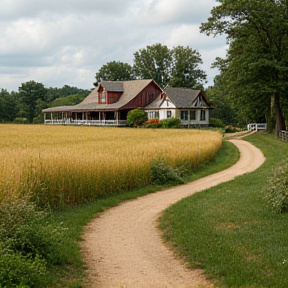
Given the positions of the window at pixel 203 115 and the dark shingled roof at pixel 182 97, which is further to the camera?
the window at pixel 203 115

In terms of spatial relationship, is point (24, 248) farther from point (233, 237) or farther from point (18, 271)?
point (233, 237)

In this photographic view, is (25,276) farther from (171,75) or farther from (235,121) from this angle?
(171,75)

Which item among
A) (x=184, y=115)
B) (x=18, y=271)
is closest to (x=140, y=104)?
(x=184, y=115)

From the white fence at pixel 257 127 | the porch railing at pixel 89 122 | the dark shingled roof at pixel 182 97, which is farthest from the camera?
the porch railing at pixel 89 122

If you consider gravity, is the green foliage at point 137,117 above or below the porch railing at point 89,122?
above

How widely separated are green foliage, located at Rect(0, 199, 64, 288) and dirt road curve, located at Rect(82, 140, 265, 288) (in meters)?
0.90

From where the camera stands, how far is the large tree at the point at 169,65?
98250 mm

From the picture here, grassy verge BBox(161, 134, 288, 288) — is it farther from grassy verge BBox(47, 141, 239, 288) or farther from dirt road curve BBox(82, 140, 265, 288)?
grassy verge BBox(47, 141, 239, 288)

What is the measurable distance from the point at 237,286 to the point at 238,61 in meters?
36.8

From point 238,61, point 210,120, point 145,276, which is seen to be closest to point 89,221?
point 145,276

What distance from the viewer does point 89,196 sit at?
15.3 m

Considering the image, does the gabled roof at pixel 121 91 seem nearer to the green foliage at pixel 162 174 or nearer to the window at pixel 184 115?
the window at pixel 184 115

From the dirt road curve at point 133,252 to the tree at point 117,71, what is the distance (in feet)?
305

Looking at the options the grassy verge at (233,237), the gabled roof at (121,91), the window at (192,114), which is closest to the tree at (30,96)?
the gabled roof at (121,91)
